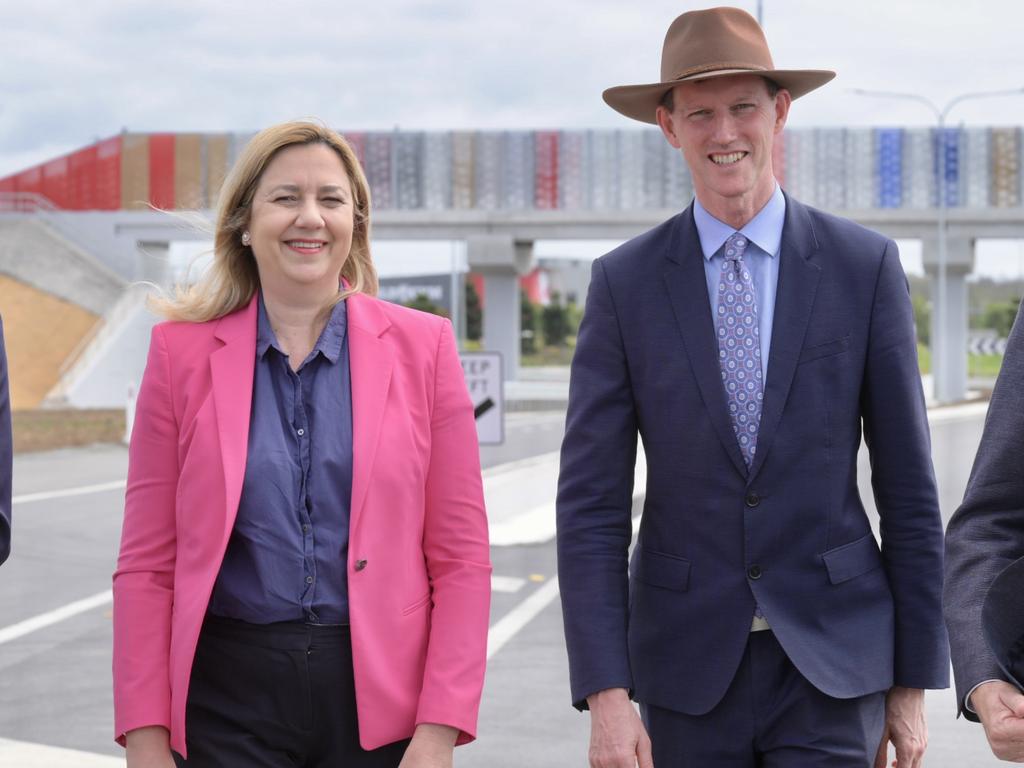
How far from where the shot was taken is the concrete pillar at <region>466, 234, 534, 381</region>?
180ft

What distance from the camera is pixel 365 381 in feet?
11.2

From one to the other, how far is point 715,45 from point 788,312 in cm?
66

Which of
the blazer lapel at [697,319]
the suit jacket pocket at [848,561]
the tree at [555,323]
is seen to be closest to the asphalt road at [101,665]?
the suit jacket pocket at [848,561]

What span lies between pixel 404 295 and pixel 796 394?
4162 inches

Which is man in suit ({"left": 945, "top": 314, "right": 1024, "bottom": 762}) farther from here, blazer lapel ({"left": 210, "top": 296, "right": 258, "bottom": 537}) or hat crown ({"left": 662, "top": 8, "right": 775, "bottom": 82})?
blazer lapel ({"left": 210, "top": 296, "right": 258, "bottom": 537})

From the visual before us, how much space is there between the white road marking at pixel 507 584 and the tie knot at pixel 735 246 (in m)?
8.60

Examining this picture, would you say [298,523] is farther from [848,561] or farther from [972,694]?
[972,694]

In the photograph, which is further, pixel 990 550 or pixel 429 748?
pixel 429 748

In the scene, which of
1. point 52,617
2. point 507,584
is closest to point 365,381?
point 52,617

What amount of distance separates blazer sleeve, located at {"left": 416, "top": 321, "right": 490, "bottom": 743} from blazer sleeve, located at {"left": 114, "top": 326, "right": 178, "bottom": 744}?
0.57 meters

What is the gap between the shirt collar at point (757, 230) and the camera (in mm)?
3666

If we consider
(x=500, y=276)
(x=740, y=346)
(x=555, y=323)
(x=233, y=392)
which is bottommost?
(x=233, y=392)

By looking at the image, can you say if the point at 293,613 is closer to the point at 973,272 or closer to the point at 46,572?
the point at 46,572

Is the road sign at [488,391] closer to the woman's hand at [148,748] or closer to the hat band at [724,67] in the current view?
the hat band at [724,67]
